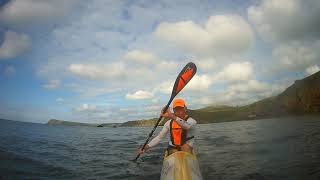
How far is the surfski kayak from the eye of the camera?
8617 millimetres

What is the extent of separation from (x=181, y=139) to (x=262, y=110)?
610 ft

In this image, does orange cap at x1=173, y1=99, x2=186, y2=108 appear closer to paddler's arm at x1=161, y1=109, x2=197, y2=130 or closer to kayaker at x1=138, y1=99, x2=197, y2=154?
kayaker at x1=138, y1=99, x2=197, y2=154

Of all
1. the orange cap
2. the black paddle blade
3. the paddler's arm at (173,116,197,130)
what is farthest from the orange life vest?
the black paddle blade

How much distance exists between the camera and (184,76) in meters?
13.9

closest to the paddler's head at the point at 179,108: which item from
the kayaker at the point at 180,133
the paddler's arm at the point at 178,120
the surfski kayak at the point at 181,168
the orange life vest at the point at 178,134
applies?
the kayaker at the point at 180,133

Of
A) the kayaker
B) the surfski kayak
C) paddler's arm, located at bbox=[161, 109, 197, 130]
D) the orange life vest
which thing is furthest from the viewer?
the orange life vest

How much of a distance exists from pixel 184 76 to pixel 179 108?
3346 millimetres

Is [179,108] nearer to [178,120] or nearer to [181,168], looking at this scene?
[178,120]

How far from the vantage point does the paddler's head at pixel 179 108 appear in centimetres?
1086

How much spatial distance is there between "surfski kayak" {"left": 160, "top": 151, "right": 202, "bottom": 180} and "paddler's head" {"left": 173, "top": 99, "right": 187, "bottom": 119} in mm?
1873

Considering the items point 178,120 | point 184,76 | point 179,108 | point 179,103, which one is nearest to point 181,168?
point 178,120

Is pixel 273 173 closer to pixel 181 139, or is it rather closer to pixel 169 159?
pixel 181 139

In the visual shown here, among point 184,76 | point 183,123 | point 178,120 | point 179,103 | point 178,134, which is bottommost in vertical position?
point 178,134

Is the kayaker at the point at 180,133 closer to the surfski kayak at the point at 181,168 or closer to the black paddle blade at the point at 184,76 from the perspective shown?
the surfski kayak at the point at 181,168
